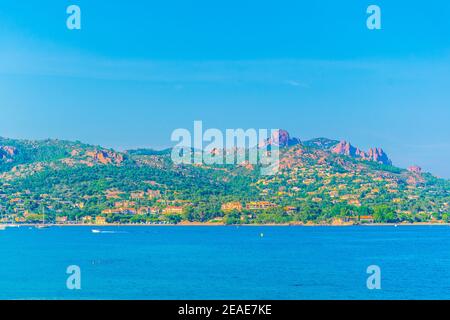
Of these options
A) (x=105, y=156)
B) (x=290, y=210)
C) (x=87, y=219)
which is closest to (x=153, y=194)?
(x=87, y=219)

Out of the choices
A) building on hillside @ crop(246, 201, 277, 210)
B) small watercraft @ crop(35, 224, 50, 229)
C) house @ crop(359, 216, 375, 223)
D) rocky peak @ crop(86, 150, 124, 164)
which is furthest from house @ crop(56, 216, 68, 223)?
house @ crop(359, 216, 375, 223)

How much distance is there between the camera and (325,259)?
185 feet

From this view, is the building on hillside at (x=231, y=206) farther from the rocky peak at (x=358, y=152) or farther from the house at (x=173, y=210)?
the rocky peak at (x=358, y=152)

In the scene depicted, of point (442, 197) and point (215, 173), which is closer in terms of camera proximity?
point (442, 197)

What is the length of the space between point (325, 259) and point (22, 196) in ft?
311

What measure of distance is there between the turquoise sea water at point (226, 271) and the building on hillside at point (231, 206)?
54451 mm

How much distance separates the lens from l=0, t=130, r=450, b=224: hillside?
422 ft

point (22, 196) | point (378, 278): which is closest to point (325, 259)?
point (378, 278)

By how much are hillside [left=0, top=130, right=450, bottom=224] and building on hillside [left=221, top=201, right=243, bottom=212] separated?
0.19 metres

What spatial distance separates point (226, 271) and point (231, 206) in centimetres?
8327

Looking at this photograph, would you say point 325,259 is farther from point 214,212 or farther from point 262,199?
point 262,199

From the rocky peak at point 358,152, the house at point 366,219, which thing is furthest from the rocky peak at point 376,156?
the house at point 366,219
